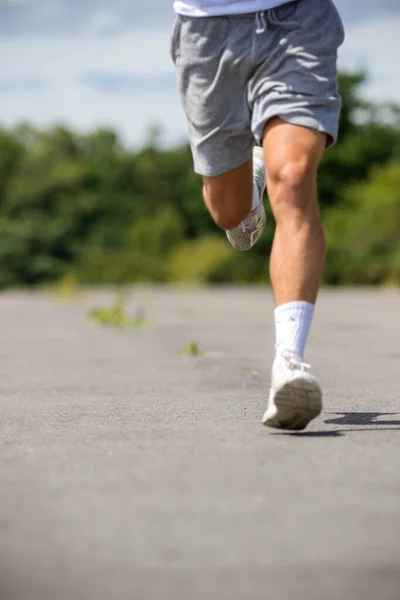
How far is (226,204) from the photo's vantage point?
5.18 metres

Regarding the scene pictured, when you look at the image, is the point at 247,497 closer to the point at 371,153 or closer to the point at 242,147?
the point at 242,147

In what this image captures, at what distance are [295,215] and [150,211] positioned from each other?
2985 inches

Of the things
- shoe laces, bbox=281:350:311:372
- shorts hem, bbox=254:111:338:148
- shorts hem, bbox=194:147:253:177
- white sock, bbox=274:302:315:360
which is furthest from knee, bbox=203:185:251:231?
shoe laces, bbox=281:350:311:372

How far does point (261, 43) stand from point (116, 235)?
73.8 m

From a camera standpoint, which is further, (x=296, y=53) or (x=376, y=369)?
(x=376, y=369)

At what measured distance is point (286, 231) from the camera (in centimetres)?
434

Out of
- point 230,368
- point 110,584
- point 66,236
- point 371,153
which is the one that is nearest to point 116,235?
point 66,236

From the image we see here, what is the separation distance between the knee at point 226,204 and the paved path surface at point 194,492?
77 centimetres

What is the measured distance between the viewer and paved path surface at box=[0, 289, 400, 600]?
2.19 m

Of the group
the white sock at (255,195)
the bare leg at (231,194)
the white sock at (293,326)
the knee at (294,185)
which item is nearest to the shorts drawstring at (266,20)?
the knee at (294,185)

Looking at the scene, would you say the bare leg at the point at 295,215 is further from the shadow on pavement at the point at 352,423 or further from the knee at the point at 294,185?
the shadow on pavement at the point at 352,423

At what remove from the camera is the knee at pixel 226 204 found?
5.12 meters

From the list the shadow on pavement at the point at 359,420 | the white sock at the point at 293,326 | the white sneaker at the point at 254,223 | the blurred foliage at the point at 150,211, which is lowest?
the blurred foliage at the point at 150,211

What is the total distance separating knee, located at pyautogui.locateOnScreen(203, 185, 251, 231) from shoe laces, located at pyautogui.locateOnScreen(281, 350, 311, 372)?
1.16 meters
